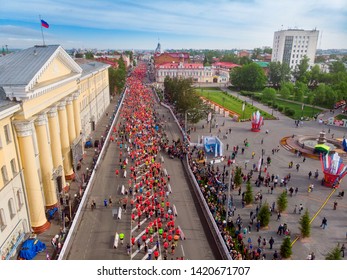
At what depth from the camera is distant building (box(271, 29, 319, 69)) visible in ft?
426

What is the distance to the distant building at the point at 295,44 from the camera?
129750 mm

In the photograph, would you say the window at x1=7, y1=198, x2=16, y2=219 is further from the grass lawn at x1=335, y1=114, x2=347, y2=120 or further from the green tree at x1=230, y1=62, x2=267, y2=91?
the green tree at x1=230, y1=62, x2=267, y2=91

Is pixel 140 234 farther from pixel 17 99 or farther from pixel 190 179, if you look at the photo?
pixel 17 99

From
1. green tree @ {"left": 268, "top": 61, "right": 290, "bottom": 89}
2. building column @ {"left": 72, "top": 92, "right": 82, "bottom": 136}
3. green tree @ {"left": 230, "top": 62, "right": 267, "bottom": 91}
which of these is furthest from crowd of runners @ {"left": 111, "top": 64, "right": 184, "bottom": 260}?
green tree @ {"left": 268, "top": 61, "right": 290, "bottom": 89}

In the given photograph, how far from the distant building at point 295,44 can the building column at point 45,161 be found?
421 feet

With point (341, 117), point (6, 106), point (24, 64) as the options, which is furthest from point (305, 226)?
point (341, 117)

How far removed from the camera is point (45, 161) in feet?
69.4

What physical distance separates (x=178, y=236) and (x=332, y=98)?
56.9 metres

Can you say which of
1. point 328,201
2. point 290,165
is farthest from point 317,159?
point 328,201

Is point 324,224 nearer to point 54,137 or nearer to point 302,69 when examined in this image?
point 54,137

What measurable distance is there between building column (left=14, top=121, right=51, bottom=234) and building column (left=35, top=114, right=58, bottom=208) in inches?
75.4

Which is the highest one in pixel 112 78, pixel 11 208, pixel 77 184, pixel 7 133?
pixel 7 133

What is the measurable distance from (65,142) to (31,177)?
8464mm

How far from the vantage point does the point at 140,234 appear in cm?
1992
